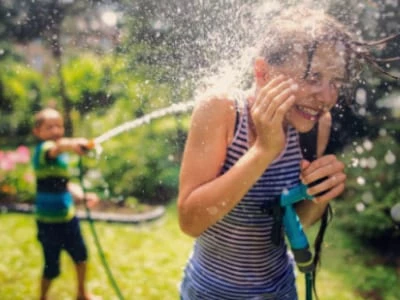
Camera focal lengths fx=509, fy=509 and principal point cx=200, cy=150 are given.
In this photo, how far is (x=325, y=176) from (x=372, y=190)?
1.80 metres

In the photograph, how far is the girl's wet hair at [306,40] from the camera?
0.94m

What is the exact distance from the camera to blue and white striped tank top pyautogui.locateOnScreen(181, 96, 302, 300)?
1.00 m

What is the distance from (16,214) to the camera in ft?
9.66

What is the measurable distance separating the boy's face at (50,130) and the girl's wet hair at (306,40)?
1.21 metres

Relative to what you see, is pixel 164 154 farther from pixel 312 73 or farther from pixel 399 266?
pixel 312 73

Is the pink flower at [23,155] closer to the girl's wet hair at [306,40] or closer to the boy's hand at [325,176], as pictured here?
the girl's wet hair at [306,40]

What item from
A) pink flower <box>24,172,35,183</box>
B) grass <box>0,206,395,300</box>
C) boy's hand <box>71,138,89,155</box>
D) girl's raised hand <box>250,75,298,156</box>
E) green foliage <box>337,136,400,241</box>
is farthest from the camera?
pink flower <box>24,172,35,183</box>

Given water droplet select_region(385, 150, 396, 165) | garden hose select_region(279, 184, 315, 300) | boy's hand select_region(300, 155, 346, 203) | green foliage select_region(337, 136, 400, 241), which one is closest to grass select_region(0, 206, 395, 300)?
green foliage select_region(337, 136, 400, 241)

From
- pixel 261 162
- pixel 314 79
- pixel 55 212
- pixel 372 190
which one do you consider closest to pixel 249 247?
pixel 261 162

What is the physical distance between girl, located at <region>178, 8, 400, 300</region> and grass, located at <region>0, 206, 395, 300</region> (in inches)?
35.8

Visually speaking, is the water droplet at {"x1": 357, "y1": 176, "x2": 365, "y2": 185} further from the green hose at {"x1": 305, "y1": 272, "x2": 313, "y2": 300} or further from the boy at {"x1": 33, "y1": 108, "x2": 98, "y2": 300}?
the green hose at {"x1": 305, "y1": 272, "x2": 313, "y2": 300}

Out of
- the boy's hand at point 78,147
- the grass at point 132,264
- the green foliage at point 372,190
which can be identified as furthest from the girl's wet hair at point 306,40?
the green foliage at point 372,190

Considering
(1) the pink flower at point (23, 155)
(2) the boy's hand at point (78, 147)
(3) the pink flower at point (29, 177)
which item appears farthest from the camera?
(1) the pink flower at point (23, 155)

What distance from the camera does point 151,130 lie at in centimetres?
333
